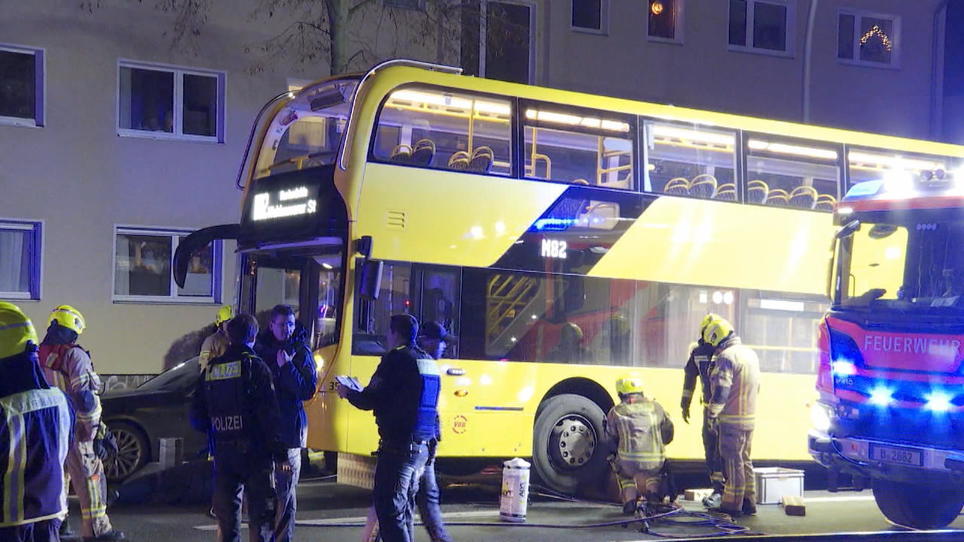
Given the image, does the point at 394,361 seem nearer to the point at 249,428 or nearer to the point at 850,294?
the point at 249,428

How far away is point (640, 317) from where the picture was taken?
1388cm

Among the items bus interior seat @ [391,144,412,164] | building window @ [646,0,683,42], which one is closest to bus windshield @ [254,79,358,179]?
bus interior seat @ [391,144,412,164]

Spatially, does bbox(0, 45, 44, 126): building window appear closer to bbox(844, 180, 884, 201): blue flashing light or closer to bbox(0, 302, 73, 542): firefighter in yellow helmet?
bbox(844, 180, 884, 201): blue flashing light

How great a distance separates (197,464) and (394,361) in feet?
16.8

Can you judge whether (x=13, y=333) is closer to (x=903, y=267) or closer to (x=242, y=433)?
(x=242, y=433)

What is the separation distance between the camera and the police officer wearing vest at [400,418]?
26.5 feet

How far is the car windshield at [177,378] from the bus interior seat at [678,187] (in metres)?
5.80

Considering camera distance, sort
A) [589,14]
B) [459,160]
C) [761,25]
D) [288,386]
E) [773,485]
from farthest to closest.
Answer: [761,25]
[589,14]
[459,160]
[773,485]
[288,386]

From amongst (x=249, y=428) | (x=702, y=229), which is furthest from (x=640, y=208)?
(x=249, y=428)

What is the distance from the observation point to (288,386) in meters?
8.43

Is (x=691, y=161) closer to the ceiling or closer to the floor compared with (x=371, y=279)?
closer to the ceiling

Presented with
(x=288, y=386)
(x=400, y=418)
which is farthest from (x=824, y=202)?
(x=288, y=386)

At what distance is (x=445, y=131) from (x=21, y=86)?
1016 centimetres

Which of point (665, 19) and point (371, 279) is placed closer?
point (371, 279)
